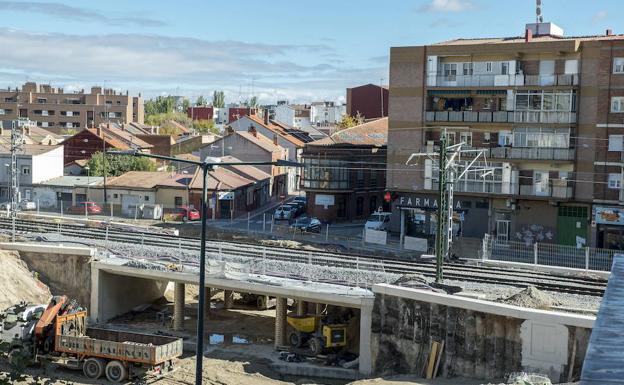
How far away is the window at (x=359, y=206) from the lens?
71.3 metres

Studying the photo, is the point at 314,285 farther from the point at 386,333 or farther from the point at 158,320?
the point at 158,320

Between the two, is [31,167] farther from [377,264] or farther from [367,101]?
[367,101]

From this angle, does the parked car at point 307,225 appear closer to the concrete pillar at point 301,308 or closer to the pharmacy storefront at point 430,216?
the pharmacy storefront at point 430,216

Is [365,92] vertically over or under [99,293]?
over

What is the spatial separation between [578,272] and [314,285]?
44.7ft

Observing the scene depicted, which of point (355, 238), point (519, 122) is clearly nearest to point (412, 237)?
point (355, 238)

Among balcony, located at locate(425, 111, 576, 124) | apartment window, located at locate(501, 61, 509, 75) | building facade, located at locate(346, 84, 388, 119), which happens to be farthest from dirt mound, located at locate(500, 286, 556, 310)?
building facade, located at locate(346, 84, 388, 119)

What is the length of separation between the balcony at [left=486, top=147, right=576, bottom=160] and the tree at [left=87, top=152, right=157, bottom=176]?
37886mm

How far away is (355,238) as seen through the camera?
58438mm

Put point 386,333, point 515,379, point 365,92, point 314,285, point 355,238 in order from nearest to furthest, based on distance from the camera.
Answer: point 515,379 → point 386,333 → point 314,285 → point 355,238 → point 365,92

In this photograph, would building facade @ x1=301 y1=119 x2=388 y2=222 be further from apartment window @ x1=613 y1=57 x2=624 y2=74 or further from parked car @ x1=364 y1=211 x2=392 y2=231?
apartment window @ x1=613 y1=57 x2=624 y2=74

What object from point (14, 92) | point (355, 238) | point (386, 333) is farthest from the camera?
point (14, 92)

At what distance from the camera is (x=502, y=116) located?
56.2m

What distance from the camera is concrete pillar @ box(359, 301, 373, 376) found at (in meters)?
34.6
